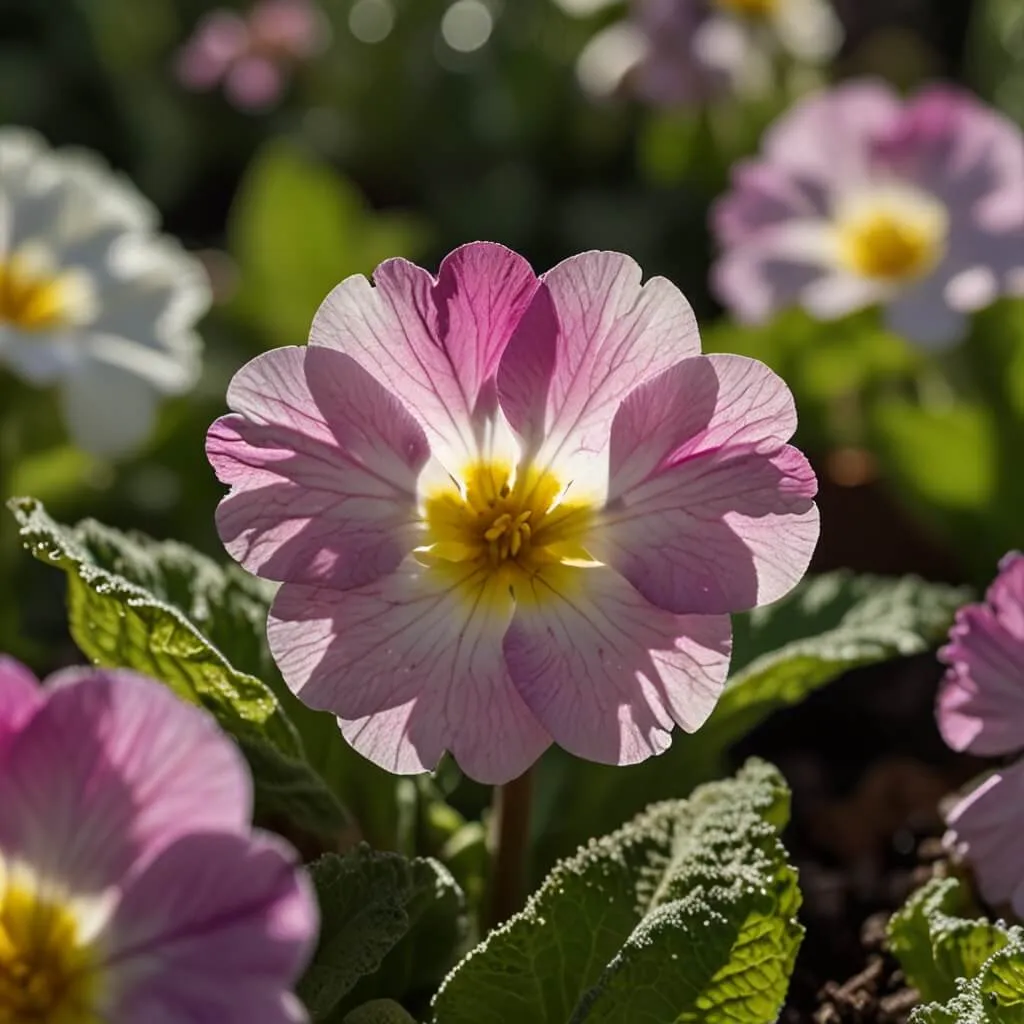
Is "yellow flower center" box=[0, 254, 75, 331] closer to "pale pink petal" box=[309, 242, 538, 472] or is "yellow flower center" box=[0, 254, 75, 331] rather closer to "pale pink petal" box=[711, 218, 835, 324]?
"pale pink petal" box=[711, 218, 835, 324]

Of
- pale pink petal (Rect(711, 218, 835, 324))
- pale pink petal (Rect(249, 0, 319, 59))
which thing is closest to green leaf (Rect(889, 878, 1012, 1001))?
pale pink petal (Rect(711, 218, 835, 324))

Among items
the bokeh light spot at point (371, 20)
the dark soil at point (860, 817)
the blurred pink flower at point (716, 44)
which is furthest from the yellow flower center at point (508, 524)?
the bokeh light spot at point (371, 20)

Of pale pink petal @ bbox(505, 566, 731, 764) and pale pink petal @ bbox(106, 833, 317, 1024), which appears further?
pale pink petal @ bbox(505, 566, 731, 764)

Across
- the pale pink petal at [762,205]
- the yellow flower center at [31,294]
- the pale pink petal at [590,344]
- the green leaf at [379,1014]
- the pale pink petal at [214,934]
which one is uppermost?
the pale pink petal at [590,344]

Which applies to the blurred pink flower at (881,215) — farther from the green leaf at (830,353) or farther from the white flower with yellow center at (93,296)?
the white flower with yellow center at (93,296)

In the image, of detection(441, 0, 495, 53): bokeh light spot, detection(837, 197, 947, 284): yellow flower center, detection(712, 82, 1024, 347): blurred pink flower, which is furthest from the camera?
detection(441, 0, 495, 53): bokeh light spot

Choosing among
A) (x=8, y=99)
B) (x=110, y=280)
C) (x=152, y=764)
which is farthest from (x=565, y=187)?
(x=152, y=764)

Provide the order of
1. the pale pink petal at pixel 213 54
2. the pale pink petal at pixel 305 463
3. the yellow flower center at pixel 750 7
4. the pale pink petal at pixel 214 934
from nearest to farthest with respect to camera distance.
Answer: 1. the pale pink petal at pixel 214 934
2. the pale pink petal at pixel 305 463
3. the yellow flower center at pixel 750 7
4. the pale pink petal at pixel 213 54
